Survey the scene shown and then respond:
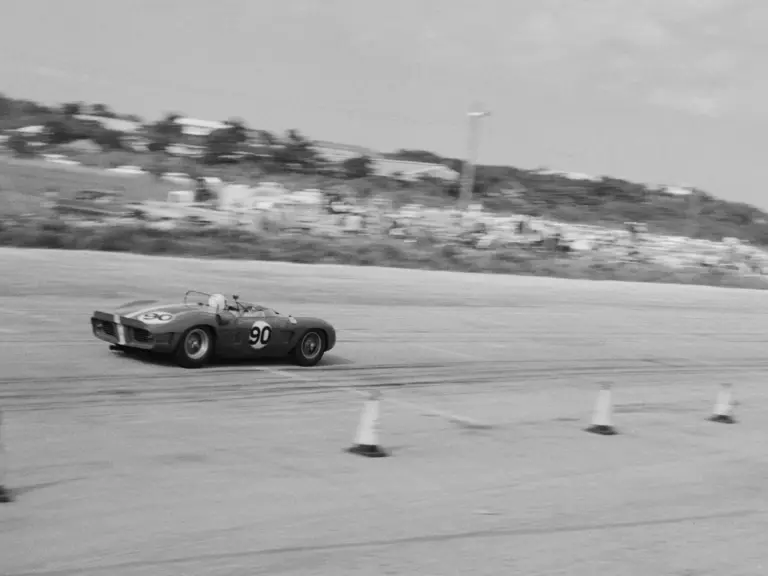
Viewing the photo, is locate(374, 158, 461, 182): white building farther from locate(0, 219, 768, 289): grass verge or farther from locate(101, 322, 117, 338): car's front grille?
locate(101, 322, 117, 338): car's front grille

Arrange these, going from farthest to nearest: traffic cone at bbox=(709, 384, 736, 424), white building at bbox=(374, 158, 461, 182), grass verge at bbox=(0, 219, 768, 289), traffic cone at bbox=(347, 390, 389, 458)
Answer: white building at bbox=(374, 158, 461, 182) → grass verge at bbox=(0, 219, 768, 289) → traffic cone at bbox=(709, 384, 736, 424) → traffic cone at bbox=(347, 390, 389, 458)

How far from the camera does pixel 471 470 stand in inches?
347

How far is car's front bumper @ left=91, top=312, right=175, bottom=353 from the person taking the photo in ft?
36.9

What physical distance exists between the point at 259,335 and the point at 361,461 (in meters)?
4.04

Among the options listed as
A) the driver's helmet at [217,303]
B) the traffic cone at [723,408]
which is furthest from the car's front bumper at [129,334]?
the traffic cone at [723,408]

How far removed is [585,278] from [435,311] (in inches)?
628

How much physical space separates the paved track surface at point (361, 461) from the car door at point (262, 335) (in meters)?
0.24

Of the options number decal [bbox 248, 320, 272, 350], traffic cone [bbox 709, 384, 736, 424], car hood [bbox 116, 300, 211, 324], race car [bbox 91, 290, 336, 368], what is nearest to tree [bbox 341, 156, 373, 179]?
traffic cone [bbox 709, 384, 736, 424]

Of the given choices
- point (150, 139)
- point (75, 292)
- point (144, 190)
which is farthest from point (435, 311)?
point (150, 139)

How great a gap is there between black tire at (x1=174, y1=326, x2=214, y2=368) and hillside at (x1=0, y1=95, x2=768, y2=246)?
23686 mm

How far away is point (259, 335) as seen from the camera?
12.4 metres

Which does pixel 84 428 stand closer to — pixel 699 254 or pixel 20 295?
pixel 20 295

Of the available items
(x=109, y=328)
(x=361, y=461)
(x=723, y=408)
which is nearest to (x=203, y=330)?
(x=109, y=328)

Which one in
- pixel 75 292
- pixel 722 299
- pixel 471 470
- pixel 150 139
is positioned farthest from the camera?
pixel 150 139
